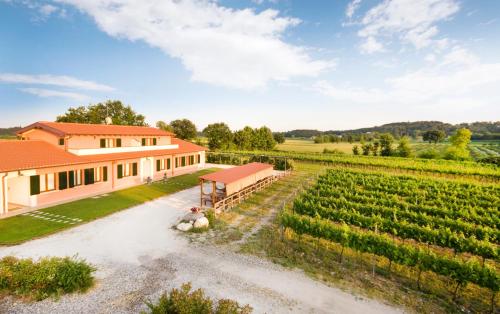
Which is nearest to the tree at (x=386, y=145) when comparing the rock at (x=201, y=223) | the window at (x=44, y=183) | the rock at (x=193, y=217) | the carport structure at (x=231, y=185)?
the carport structure at (x=231, y=185)

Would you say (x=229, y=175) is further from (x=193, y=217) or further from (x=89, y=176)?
(x=89, y=176)

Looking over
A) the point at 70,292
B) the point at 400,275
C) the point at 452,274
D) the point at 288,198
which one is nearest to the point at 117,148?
the point at 288,198

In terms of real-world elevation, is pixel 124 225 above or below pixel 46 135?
below

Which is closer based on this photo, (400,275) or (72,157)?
(400,275)

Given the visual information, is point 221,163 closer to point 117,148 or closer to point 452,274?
point 117,148

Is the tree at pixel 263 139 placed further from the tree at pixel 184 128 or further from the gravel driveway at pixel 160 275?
the gravel driveway at pixel 160 275

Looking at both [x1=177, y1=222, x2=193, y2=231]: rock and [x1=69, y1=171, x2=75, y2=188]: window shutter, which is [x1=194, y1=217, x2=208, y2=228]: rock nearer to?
[x1=177, y1=222, x2=193, y2=231]: rock

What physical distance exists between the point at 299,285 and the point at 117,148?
22.9m

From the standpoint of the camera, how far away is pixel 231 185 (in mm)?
21156

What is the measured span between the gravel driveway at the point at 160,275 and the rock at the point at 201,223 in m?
1.30

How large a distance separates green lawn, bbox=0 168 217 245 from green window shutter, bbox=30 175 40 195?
1.48 m

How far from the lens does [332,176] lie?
29.5 m

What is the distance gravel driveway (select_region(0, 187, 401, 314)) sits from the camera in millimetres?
9016

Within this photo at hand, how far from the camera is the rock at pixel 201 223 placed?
1588 centimetres
